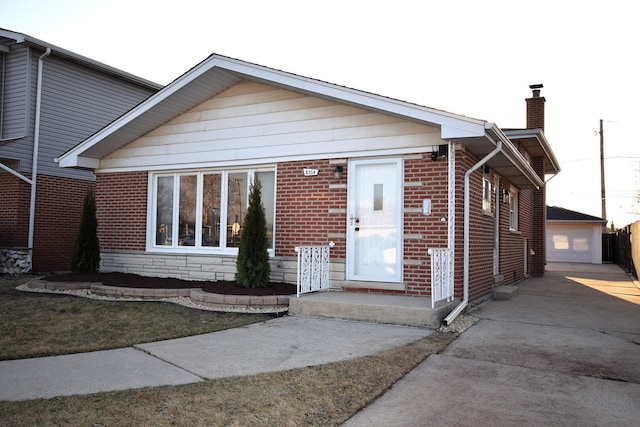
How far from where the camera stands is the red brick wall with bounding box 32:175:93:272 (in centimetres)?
1411

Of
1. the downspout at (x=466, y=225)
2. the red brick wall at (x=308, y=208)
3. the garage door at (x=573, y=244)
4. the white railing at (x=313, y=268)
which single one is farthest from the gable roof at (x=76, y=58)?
the garage door at (x=573, y=244)

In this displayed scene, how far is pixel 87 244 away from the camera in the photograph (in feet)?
34.5

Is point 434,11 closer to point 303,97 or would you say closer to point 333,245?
point 303,97

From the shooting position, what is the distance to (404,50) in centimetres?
1326

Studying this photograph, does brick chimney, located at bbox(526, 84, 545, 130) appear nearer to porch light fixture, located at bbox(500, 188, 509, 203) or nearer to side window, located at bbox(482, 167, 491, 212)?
porch light fixture, located at bbox(500, 188, 509, 203)

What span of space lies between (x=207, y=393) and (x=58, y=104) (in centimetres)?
1374

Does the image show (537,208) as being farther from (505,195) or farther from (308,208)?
(308,208)

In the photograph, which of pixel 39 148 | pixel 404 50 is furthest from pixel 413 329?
pixel 39 148

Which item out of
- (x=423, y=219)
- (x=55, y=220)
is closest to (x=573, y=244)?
(x=423, y=219)

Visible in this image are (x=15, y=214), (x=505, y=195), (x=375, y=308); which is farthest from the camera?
(x=15, y=214)

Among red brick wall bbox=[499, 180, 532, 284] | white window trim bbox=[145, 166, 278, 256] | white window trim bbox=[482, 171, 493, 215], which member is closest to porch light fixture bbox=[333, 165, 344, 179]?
white window trim bbox=[145, 166, 278, 256]

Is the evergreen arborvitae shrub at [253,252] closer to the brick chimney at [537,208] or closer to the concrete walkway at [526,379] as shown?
the concrete walkway at [526,379]

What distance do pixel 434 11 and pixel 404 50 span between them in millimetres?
2866

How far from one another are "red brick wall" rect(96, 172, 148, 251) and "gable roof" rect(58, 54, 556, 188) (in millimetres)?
674
